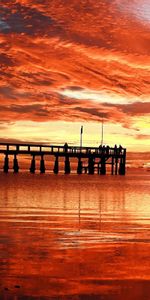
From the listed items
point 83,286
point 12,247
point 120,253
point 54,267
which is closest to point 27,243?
point 12,247

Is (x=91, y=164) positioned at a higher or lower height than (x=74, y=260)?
lower

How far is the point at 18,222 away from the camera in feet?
78.7

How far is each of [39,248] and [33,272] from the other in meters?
3.68

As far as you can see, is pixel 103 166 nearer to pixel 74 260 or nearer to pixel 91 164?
pixel 91 164

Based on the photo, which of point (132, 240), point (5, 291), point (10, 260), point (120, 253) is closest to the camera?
point (5, 291)

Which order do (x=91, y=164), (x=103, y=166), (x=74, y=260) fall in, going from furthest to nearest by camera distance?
(x=103, y=166) < (x=91, y=164) < (x=74, y=260)

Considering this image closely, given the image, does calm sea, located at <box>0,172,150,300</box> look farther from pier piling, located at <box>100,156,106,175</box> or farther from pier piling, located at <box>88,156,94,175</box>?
pier piling, located at <box>100,156,106,175</box>

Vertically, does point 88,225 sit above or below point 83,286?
below

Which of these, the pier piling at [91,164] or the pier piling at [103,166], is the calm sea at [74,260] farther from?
the pier piling at [103,166]

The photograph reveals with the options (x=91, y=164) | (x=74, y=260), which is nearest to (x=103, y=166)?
(x=91, y=164)

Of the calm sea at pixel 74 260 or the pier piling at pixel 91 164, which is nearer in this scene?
the calm sea at pixel 74 260

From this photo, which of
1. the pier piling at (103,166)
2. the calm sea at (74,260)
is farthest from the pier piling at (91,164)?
the calm sea at (74,260)

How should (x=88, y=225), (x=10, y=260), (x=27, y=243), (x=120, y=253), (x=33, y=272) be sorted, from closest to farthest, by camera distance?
(x=33, y=272) < (x=10, y=260) < (x=120, y=253) < (x=27, y=243) < (x=88, y=225)

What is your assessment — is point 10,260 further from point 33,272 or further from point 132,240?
point 132,240
